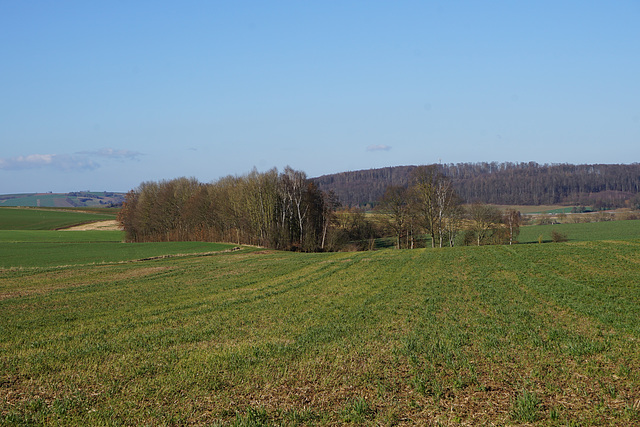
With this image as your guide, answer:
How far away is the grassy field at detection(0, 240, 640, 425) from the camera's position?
302 inches

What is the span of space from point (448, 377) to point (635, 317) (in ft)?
25.5

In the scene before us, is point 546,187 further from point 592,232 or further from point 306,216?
point 306,216

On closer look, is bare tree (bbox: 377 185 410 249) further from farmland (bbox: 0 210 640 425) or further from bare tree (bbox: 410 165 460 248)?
farmland (bbox: 0 210 640 425)

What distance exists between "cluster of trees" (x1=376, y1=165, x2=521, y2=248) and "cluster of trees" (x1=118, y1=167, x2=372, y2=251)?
343 inches

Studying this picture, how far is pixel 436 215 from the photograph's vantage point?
2375 inches

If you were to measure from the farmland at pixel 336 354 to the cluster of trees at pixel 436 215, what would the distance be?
1455 inches

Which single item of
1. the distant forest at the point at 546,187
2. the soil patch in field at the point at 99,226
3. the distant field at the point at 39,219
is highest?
the distant forest at the point at 546,187

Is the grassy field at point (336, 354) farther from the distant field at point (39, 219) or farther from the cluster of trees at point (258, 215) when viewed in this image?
the distant field at point (39, 219)

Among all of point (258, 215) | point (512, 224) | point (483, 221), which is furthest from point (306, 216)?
point (512, 224)

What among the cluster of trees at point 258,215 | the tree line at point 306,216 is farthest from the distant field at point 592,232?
the cluster of trees at point 258,215

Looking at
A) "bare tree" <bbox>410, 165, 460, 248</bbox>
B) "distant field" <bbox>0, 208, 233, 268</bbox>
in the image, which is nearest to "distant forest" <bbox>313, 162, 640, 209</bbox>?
"distant field" <bbox>0, 208, 233, 268</bbox>

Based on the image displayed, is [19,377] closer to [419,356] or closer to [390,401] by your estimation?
[390,401]

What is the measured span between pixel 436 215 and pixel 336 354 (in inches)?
2030

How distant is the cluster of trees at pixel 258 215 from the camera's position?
227 feet
